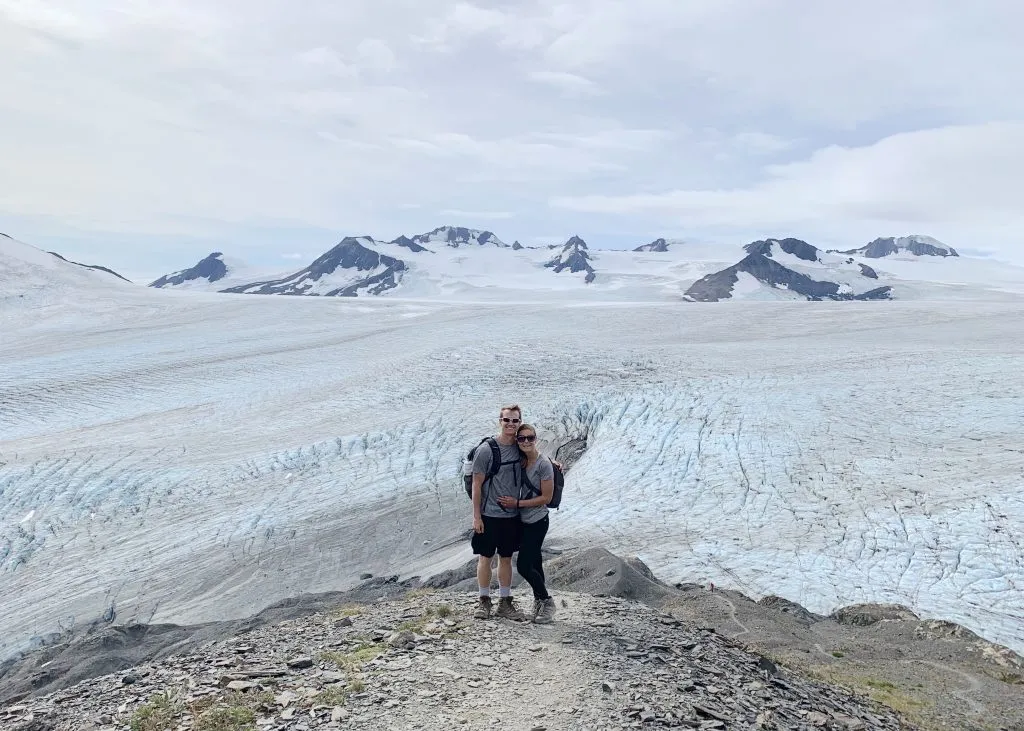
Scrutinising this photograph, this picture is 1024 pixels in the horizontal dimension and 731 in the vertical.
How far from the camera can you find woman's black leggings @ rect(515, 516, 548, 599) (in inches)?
253

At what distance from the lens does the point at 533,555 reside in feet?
21.2

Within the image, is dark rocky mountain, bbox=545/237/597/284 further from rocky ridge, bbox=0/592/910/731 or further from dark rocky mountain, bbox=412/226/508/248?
rocky ridge, bbox=0/592/910/731

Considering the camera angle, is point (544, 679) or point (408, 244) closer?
point (544, 679)

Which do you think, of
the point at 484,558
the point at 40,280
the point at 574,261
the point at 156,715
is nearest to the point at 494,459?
the point at 484,558

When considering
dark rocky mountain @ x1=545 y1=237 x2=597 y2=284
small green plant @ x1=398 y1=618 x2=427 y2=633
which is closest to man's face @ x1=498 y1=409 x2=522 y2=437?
small green plant @ x1=398 y1=618 x2=427 y2=633

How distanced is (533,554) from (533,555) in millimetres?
10

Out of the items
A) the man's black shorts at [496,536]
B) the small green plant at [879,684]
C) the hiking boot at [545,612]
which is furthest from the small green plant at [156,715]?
the small green plant at [879,684]

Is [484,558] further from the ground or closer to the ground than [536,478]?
closer to the ground

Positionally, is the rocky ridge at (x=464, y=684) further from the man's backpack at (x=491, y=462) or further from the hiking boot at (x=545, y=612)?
the man's backpack at (x=491, y=462)

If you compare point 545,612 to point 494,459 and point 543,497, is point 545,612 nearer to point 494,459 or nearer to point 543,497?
point 543,497

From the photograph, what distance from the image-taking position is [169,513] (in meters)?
13.7

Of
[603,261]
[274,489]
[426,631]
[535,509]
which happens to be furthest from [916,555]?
[603,261]

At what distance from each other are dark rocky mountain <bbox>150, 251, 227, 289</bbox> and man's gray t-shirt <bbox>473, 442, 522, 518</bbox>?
16333 centimetres

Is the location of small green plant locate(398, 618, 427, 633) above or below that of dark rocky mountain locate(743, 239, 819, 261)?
below
